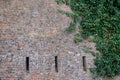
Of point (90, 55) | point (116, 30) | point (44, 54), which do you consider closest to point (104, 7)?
point (116, 30)

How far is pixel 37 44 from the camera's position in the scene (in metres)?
9.01

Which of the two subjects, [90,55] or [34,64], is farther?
[90,55]

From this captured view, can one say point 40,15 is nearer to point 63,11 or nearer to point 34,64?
point 63,11

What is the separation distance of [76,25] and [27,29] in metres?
1.50

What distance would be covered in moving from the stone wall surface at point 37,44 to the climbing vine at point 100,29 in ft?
0.65

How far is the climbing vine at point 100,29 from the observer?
943 cm

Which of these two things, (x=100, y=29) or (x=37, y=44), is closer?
(x=37, y=44)

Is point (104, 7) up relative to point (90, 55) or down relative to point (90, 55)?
up

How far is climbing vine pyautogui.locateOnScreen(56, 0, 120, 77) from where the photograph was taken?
30.9ft

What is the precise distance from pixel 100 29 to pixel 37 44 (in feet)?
6.51

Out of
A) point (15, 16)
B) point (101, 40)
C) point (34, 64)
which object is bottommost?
point (34, 64)

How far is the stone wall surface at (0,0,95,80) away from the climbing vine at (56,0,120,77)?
0.20 meters

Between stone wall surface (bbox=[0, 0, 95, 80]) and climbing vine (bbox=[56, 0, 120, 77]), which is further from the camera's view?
climbing vine (bbox=[56, 0, 120, 77])

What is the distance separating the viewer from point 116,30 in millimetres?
9695
